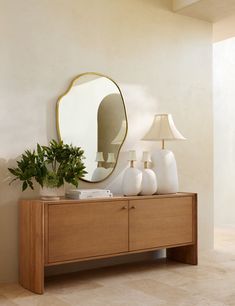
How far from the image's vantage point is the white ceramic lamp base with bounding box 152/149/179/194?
12.8 feet

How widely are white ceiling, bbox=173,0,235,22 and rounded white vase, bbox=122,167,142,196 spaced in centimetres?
175

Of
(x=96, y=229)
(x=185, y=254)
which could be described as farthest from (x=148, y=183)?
(x=185, y=254)

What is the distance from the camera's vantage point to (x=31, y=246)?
3.18m

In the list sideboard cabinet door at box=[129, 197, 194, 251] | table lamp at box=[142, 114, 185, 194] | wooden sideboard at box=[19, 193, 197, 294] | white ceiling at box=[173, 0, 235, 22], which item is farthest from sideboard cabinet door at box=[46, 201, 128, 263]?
white ceiling at box=[173, 0, 235, 22]

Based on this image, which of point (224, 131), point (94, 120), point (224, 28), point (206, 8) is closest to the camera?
point (94, 120)

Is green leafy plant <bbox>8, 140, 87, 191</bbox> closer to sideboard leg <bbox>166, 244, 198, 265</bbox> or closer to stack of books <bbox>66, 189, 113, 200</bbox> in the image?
stack of books <bbox>66, 189, 113, 200</bbox>

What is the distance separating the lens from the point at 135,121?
414 centimetres

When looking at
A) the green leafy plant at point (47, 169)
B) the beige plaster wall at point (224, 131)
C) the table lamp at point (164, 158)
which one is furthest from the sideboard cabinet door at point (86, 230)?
the beige plaster wall at point (224, 131)

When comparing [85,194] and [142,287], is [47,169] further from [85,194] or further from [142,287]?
[142,287]

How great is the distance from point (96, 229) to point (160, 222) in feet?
2.13

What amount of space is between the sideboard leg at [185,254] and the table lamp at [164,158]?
0.55 meters

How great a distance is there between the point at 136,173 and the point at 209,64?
174cm

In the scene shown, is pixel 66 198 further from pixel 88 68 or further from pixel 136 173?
pixel 88 68

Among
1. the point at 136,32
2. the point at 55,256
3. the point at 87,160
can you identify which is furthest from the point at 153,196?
the point at 136,32
